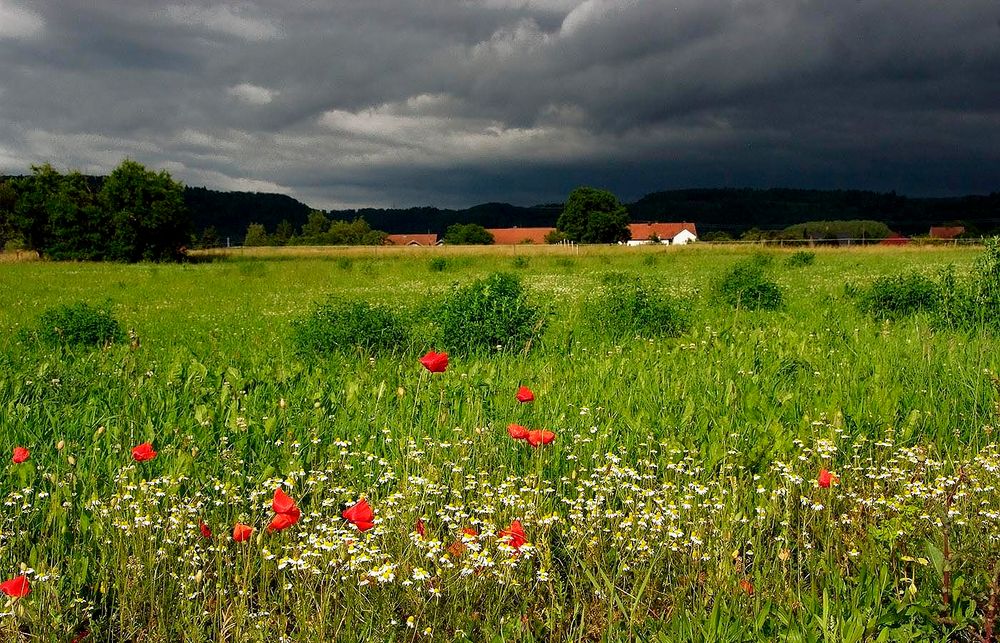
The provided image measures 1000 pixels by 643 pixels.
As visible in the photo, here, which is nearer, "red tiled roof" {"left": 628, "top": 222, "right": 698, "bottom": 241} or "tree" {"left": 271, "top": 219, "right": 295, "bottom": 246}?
"tree" {"left": 271, "top": 219, "right": 295, "bottom": 246}

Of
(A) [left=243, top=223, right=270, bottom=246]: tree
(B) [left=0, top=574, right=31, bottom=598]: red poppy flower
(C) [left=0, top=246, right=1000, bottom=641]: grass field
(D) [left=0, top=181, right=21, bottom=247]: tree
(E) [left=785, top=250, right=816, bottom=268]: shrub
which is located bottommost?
(E) [left=785, top=250, right=816, bottom=268]: shrub

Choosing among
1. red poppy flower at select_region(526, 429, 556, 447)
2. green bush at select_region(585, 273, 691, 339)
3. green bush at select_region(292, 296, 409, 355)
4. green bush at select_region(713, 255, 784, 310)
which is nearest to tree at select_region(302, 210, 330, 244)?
green bush at select_region(713, 255, 784, 310)

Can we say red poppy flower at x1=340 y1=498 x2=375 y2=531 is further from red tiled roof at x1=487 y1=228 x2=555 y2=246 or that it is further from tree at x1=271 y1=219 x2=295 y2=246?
red tiled roof at x1=487 y1=228 x2=555 y2=246

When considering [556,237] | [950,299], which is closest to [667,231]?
[556,237]

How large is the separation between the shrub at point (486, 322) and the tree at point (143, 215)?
5346 cm

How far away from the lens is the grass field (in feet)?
8.79

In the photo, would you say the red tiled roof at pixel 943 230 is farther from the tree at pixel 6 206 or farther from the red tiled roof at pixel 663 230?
the tree at pixel 6 206

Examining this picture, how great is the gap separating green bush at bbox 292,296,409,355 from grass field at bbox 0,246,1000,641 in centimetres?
105

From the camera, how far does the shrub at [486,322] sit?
8.44m

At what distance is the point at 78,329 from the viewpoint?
9945 millimetres

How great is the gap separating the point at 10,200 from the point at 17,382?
79626 mm

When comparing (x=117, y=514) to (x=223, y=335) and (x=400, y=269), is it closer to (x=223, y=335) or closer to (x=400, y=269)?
(x=223, y=335)

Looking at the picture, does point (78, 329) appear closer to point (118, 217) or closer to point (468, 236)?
point (118, 217)

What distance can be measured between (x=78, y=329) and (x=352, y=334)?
4193 millimetres
